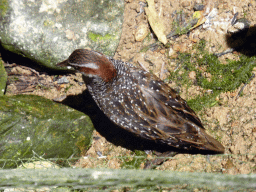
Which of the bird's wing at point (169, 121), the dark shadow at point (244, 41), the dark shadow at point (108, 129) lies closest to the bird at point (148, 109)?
the bird's wing at point (169, 121)

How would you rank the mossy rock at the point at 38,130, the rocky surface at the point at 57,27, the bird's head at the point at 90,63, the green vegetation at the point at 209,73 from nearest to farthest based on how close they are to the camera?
the bird's head at the point at 90,63, the mossy rock at the point at 38,130, the green vegetation at the point at 209,73, the rocky surface at the point at 57,27

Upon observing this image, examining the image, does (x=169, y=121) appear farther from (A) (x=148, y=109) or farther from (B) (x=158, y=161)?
(B) (x=158, y=161)

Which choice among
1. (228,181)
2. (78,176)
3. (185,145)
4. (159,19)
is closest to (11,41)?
(159,19)

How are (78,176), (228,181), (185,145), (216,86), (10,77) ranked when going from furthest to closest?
(10,77) < (216,86) < (185,145) < (78,176) < (228,181)

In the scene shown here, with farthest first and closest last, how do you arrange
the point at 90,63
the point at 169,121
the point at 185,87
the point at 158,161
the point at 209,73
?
the point at 185,87 → the point at 209,73 → the point at 158,161 → the point at 169,121 → the point at 90,63

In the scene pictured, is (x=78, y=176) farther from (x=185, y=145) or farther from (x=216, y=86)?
(x=216, y=86)

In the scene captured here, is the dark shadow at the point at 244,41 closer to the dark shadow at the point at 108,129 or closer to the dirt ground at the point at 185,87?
the dirt ground at the point at 185,87

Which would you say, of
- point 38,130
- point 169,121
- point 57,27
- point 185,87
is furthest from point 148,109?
point 57,27
